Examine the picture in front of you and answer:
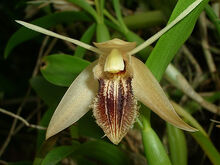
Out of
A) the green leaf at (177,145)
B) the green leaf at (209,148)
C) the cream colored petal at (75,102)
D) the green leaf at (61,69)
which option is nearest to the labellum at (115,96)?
the cream colored petal at (75,102)

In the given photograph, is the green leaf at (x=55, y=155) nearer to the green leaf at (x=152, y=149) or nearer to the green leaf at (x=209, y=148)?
the green leaf at (x=152, y=149)

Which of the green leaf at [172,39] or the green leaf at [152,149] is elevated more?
the green leaf at [172,39]

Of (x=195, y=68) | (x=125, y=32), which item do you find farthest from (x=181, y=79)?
(x=195, y=68)

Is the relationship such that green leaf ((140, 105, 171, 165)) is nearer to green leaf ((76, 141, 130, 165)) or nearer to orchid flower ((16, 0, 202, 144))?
orchid flower ((16, 0, 202, 144))

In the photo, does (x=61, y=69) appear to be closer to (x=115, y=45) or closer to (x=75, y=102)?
(x=75, y=102)

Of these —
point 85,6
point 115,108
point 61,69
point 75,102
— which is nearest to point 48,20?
point 85,6

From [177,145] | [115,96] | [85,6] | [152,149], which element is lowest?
[177,145]

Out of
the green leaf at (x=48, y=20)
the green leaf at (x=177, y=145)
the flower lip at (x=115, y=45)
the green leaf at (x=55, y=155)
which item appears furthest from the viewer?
the green leaf at (x=48, y=20)

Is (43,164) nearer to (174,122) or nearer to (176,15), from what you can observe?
(174,122)
